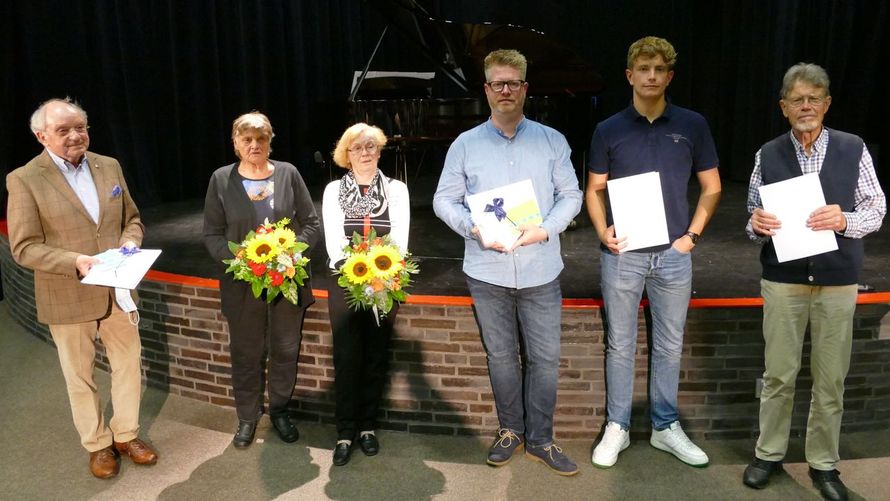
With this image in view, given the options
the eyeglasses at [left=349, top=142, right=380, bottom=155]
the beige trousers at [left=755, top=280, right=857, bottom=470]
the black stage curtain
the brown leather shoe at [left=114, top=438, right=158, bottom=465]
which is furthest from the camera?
the black stage curtain

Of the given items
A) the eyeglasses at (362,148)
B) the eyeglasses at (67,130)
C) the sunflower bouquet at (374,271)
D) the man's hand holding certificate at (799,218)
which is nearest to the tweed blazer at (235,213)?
the eyeglasses at (362,148)

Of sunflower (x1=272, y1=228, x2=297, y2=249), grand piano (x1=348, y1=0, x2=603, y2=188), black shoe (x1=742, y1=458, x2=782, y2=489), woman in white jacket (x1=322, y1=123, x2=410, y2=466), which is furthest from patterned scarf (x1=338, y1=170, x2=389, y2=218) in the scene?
grand piano (x1=348, y1=0, x2=603, y2=188)

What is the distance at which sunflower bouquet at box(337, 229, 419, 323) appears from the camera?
300cm

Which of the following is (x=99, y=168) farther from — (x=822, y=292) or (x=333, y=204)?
(x=822, y=292)

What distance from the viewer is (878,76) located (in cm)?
795

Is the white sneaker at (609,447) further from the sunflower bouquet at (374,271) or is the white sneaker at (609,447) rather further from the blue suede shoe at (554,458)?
the sunflower bouquet at (374,271)

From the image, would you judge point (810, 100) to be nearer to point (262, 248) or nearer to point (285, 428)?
point (262, 248)

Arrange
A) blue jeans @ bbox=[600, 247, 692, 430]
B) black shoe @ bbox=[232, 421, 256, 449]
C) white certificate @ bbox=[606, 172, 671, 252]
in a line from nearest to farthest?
white certificate @ bbox=[606, 172, 671, 252]
blue jeans @ bbox=[600, 247, 692, 430]
black shoe @ bbox=[232, 421, 256, 449]

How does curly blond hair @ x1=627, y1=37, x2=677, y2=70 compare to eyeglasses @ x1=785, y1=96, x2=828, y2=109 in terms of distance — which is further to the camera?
curly blond hair @ x1=627, y1=37, x2=677, y2=70

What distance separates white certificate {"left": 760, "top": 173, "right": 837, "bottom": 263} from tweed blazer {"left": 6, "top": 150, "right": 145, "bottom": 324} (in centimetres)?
271

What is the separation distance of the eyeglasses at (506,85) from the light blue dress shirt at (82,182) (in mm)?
1790

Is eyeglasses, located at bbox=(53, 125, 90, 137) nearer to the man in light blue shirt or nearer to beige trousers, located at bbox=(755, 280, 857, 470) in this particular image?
the man in light blue shirt

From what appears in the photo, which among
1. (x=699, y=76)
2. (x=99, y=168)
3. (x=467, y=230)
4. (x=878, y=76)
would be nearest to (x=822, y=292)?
(x=467, y=230)

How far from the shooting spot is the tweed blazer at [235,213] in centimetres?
331
